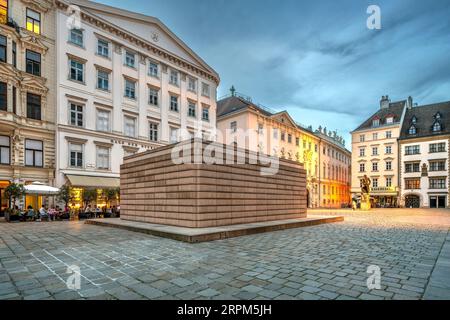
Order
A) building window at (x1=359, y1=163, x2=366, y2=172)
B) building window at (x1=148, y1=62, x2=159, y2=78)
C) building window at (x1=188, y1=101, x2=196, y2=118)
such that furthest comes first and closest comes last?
building window at (x1=359, y1=163, x2=366, y2=172), building window at (x1=188, y1=101, x2=196, y2=118), building window at (x1=148, y1=62, x2=159, y2=78)

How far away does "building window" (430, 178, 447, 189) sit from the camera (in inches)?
1921

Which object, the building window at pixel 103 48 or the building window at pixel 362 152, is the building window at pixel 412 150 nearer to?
the building window at pixel 362 152

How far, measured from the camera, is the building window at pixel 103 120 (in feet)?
89.7

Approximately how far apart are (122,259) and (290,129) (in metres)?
46.2

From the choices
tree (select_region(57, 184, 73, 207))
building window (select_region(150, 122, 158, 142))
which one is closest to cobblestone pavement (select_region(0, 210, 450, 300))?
tree (select_region(57, 184, 73, 207))

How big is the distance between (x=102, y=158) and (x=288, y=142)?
106 ft

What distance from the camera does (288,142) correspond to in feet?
161

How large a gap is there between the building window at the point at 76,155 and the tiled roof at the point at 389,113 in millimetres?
56072

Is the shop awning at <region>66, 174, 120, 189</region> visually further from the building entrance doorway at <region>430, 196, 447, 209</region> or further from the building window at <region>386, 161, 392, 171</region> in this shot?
the building entrance doorway at <region>430, 196, 447, 209</region>

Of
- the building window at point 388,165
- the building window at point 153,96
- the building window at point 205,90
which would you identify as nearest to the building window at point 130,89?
the building window at point 153,96

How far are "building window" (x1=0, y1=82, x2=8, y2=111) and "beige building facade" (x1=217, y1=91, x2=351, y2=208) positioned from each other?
26.5 metres

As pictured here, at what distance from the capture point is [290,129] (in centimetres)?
4991
